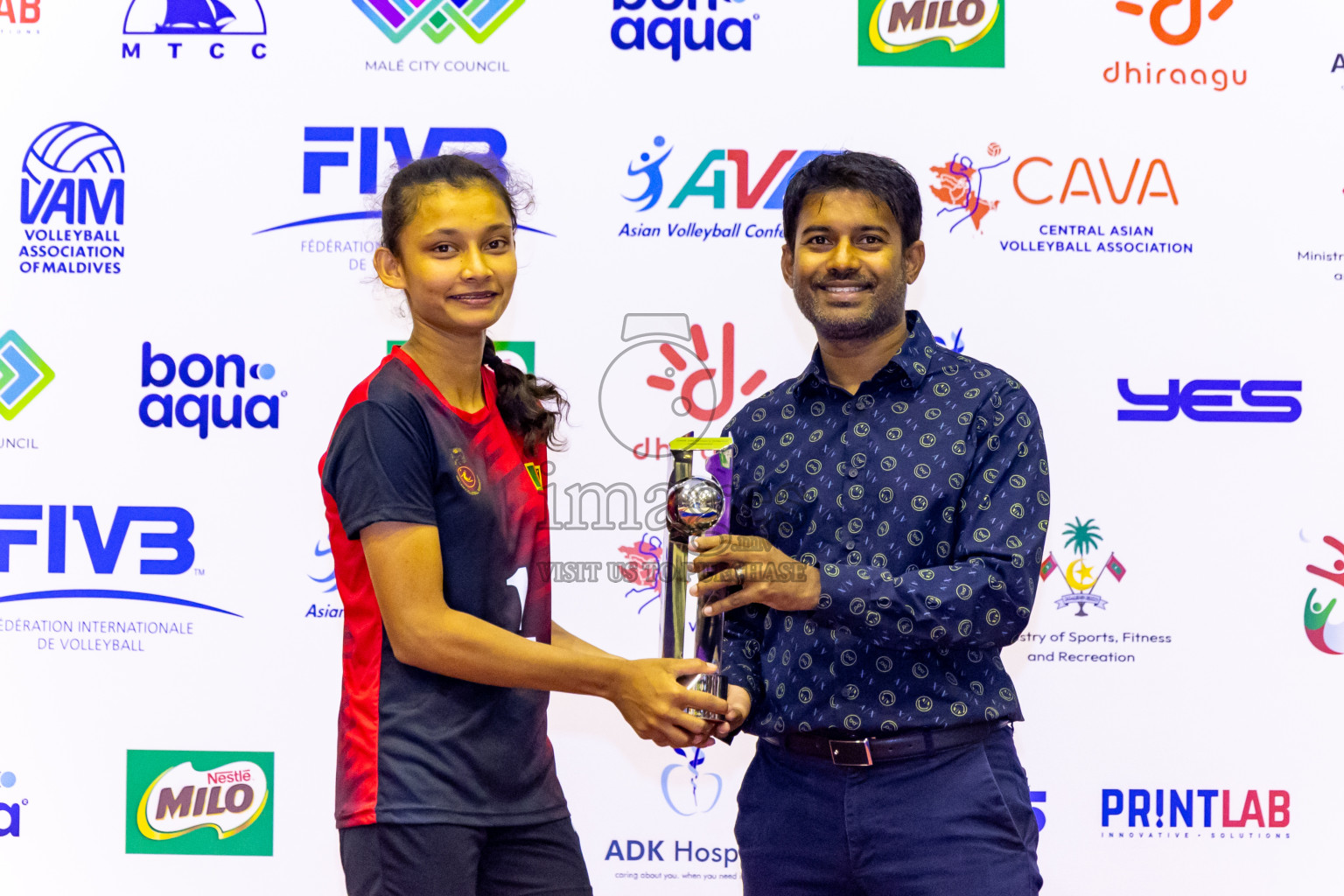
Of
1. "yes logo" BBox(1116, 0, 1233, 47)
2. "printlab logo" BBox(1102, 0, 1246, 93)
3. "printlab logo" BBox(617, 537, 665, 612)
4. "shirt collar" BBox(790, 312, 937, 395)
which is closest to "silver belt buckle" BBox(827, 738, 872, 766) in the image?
"shirt collar" BBox(790, 312, 937, 395)

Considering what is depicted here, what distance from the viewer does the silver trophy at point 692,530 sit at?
79.9 inches

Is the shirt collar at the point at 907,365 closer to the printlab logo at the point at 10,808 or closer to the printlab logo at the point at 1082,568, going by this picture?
the printlab logo at the point at 1082,568

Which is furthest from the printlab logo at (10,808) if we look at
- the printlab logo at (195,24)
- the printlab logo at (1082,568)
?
the printlab logo at (1082,568)

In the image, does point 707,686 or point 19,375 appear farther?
point 19,375

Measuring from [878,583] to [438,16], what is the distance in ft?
7.44

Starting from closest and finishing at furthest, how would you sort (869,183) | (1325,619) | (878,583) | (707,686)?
(878,583), (707,686), (869,183), (1325,619)

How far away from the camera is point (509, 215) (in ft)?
6.87

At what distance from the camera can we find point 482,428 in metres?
1.95

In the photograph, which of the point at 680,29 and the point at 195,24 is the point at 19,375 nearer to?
the point at 195,24

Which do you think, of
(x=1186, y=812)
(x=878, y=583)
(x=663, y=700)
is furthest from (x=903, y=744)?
(x=1186, y=812)

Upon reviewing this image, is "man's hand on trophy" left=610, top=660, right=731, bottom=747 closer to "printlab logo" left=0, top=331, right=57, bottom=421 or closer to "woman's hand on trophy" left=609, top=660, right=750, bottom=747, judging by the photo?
"woman's hand on trophy" left=609, top=660, right=750, bottom=747

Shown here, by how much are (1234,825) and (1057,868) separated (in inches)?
19.6

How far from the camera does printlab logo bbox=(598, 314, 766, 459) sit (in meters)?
3.48

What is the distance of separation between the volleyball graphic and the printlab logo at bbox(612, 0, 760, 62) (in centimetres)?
145
